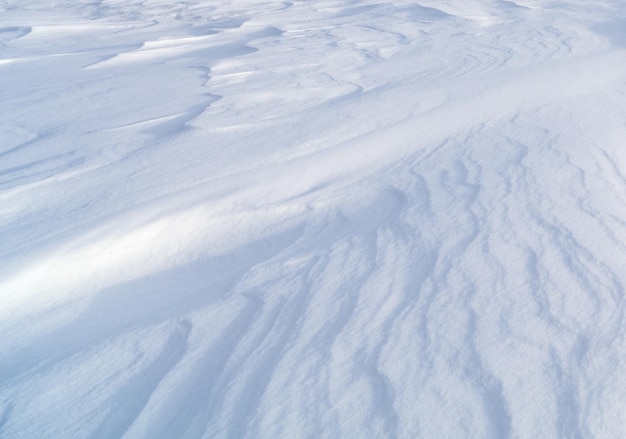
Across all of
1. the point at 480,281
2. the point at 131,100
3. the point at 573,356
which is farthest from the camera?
the point at 131,100

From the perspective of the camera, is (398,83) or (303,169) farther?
(398,83)

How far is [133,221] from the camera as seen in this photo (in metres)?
2.04

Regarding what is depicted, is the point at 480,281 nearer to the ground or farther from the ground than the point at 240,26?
farther from the ground

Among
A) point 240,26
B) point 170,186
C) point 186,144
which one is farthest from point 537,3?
point 170,186

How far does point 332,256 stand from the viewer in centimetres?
168

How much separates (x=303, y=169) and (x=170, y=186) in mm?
438

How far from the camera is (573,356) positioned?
1.20 metres

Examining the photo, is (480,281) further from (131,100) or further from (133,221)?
(131,100)

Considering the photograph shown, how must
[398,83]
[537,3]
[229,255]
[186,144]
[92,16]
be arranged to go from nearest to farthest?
[229,255] < [186,144] < [398,83] < [537,3] < [92,16]

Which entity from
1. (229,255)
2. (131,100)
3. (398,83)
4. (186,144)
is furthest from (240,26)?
(229,255)

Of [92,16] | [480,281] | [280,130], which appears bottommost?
[92,16]

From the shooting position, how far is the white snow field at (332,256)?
1195mm

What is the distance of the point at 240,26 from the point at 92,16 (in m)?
2.29

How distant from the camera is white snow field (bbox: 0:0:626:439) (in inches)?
47.1
